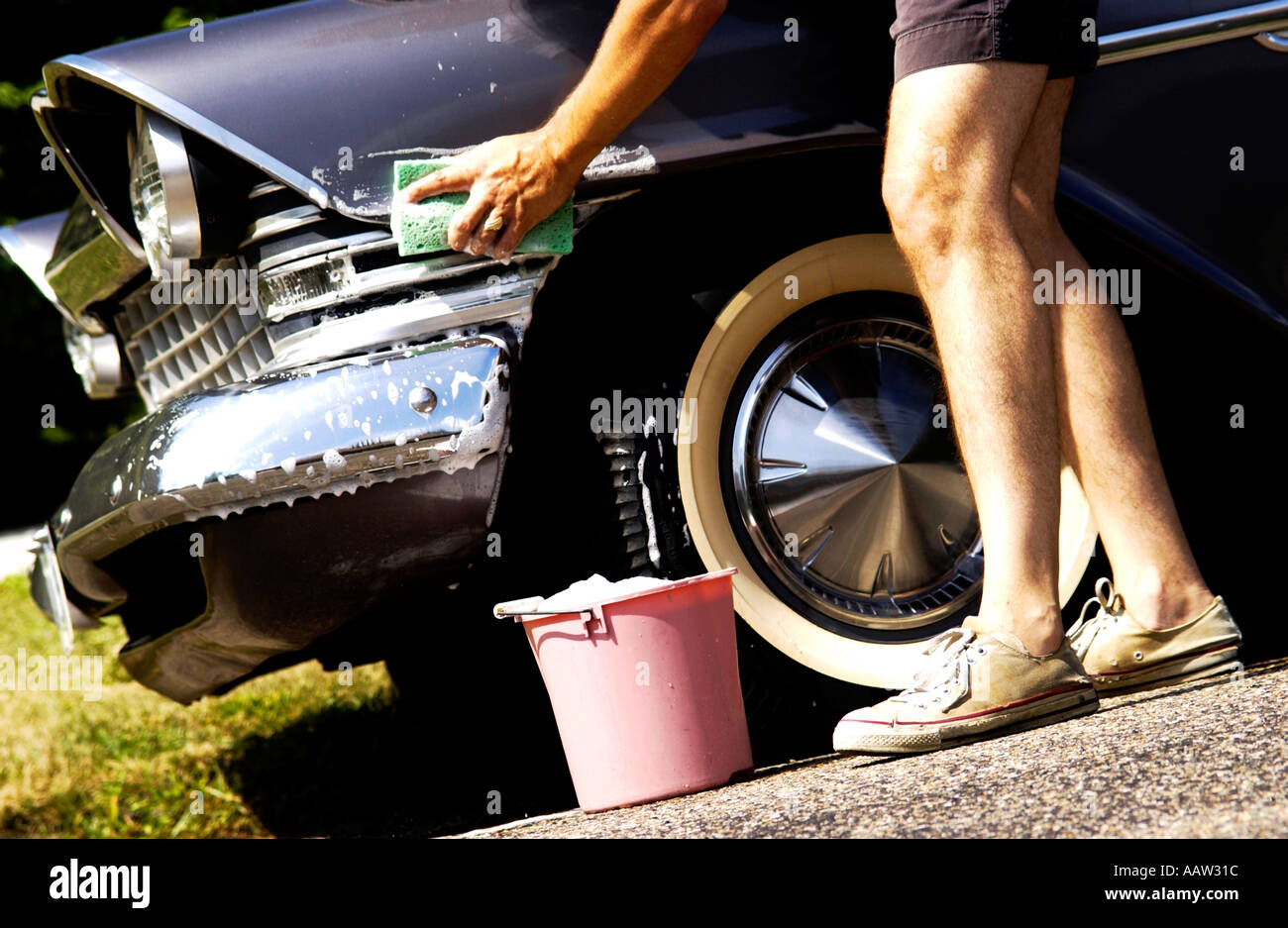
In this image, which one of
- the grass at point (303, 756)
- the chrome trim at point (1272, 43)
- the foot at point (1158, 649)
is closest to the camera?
the foot at point (1158, 649)

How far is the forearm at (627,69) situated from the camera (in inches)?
68.3

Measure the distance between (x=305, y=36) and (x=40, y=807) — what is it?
1.75 m

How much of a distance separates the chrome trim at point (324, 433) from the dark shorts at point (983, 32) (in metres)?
0.74

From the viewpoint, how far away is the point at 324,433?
68.0 inches

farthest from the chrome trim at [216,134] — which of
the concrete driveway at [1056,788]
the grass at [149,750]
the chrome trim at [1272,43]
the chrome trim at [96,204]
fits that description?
the chrome trim at [1272,43]

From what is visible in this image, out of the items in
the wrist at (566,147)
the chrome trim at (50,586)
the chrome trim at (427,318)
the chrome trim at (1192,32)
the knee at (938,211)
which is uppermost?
the chrome trim at (1192,32)

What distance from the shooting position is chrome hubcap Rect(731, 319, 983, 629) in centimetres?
206

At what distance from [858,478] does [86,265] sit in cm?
145

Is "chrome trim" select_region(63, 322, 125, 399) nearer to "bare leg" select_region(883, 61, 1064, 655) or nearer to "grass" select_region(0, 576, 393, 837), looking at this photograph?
"grass" select_region(0, 576, 393, 837)

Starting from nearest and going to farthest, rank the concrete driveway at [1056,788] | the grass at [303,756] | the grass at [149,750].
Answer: the concrete driveway at [1056,788] < the grass at [303,756] < the grass at [149,750]

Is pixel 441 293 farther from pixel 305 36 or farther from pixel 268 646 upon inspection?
pixel 268 646

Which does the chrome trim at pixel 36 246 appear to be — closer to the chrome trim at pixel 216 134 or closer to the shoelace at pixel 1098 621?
the chrome trim at pixel 216 134

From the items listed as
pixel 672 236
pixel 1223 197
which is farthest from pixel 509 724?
pixel 1223 197

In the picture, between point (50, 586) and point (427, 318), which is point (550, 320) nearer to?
point (427, 318)
